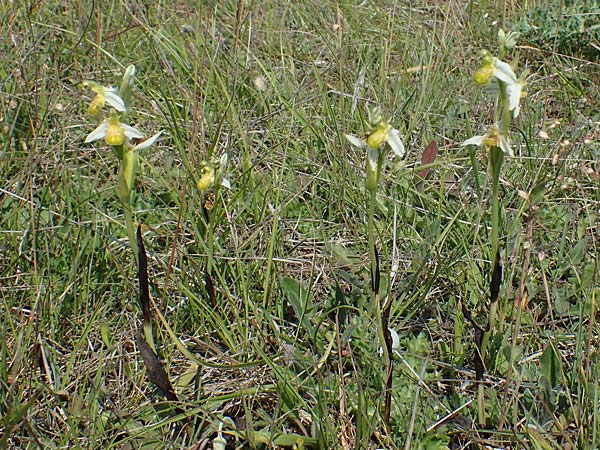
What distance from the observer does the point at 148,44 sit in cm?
291

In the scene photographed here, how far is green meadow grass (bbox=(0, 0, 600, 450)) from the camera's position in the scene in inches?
60.4

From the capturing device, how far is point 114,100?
1466 mm

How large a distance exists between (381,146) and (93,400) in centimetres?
82

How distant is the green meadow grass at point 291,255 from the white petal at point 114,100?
1.09 feet

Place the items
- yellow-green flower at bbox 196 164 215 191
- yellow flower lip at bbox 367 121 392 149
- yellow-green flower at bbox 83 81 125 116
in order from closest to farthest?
yellow flower lip at bbox 367 121 392 149, yellow-green flower at bbox 83 81 125 116, yellow-green flower at bbox 196 164 215 191

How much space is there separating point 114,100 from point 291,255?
775 mm

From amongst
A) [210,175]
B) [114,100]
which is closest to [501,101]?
[210,175]

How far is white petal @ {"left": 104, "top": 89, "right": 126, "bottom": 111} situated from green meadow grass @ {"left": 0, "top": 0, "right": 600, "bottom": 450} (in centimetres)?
33

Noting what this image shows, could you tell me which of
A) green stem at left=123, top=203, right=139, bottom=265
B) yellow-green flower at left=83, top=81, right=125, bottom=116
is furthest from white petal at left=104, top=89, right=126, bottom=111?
green stem at left=123, top=203, right=139, bottom=265

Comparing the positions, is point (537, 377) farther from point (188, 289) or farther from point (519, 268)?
point (188, 289)

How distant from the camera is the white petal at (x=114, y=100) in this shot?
146 centimetres

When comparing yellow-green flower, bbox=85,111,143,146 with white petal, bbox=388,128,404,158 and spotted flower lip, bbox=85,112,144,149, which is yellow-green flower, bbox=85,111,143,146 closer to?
spotted flower lip, bbox=85,112,144,149

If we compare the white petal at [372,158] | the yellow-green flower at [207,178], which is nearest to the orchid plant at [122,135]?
the yellow-green flower at [207,178]

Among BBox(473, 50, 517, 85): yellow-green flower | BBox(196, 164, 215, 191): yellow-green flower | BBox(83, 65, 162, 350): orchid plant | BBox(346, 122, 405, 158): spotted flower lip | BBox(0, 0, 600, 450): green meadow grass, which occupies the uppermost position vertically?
BBox(473, 50, 517, 85): yellow-green flower
